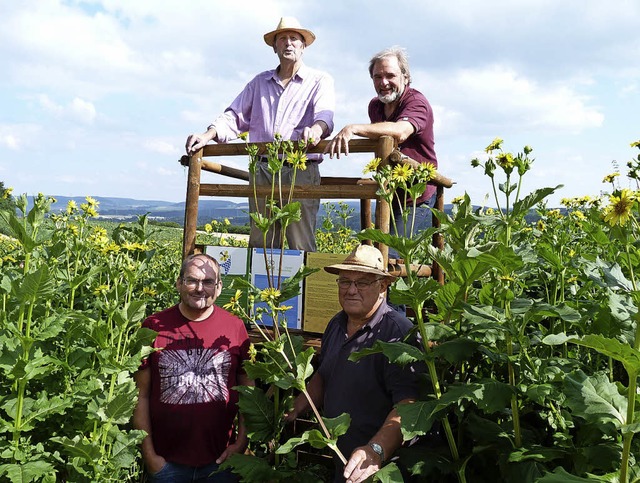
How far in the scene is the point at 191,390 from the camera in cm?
311

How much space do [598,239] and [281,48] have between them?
237cm

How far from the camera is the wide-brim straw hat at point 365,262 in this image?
111 inches

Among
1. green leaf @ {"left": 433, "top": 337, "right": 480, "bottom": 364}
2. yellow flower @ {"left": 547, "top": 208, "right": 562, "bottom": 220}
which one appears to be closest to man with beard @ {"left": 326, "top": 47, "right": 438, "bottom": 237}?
yellow flower @ {"left": 547, "top": 208, "right": 562, "bottom": 220}

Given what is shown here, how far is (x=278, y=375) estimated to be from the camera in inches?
105

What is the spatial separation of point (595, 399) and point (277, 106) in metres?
2.82

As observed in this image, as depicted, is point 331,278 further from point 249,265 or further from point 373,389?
point 373,389

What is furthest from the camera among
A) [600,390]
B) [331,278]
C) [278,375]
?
[331,278]

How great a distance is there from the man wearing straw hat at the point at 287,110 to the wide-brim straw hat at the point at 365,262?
0.96 metres

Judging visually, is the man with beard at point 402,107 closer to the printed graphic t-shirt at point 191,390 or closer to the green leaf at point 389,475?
the printed graphic t-shirt at point 191,390

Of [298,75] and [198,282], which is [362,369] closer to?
[198,282]

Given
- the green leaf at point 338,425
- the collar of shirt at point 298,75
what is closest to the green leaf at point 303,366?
the green leaf at point 338,425

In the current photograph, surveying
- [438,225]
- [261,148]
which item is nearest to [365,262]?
[261,148]

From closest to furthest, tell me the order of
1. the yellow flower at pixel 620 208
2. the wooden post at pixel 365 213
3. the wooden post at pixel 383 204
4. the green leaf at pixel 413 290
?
1. the yellow flower at pixel 620 208
2. the green leaf at pixel 413 290
3. the wooden post at pixel 383 204
4. the wooden post at pixel 365 213

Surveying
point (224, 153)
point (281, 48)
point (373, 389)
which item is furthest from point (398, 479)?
point (281, 48)
